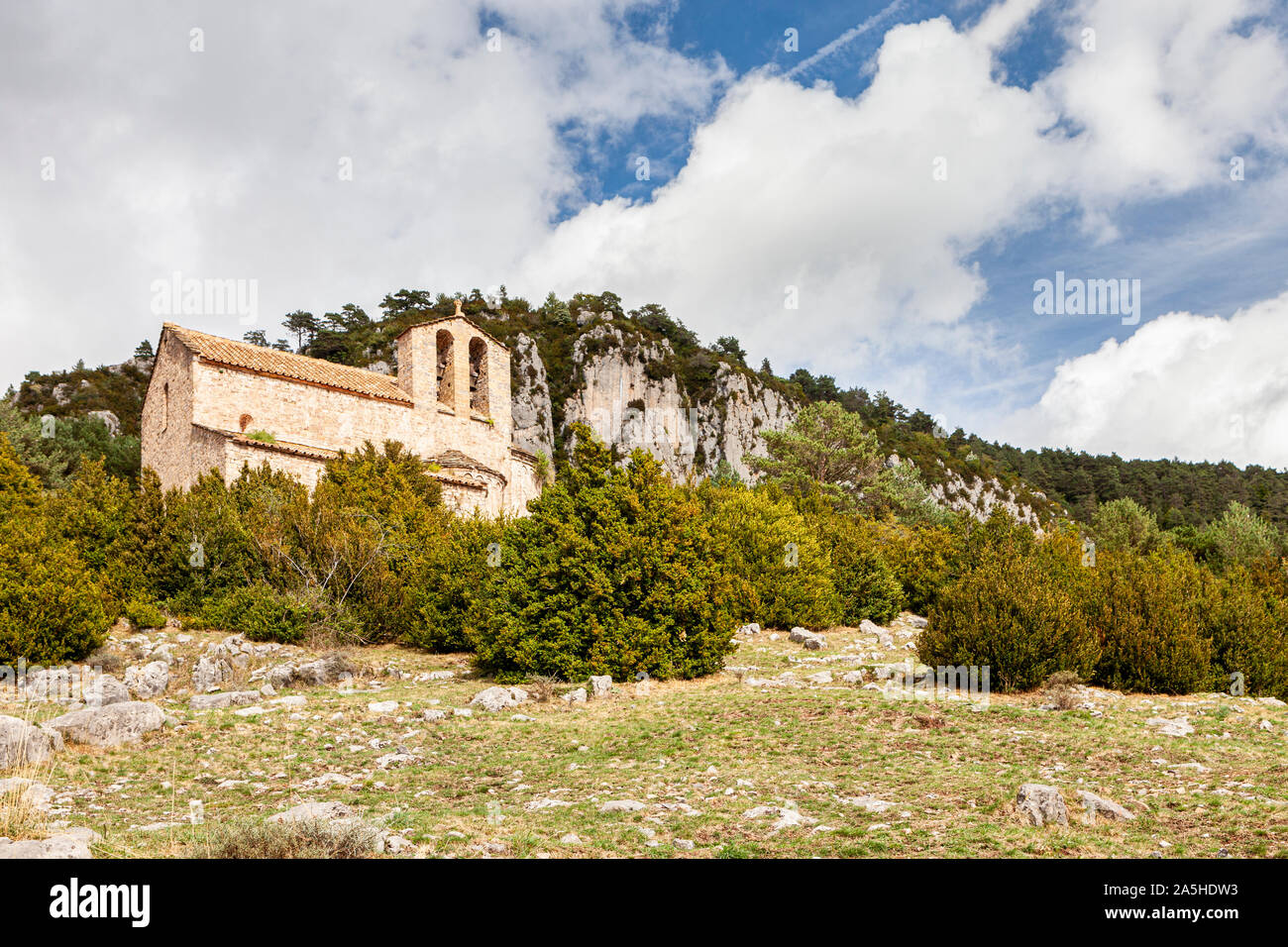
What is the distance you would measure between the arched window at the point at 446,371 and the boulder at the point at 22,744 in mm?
26135

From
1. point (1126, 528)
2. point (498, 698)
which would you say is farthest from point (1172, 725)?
point (1126, 528)

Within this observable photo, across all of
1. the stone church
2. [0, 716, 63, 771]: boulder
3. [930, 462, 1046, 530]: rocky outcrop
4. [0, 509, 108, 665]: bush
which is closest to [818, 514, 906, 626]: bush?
the stone church

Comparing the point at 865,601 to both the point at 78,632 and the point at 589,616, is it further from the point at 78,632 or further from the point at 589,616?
the point at 78,632

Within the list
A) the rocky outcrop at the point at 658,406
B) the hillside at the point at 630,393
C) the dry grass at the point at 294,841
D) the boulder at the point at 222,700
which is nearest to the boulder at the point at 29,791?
the dry grass at the point at 294,841

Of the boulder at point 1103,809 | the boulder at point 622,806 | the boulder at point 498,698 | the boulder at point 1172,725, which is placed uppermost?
the boulder at point 1103,809

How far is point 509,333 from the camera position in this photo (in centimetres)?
7206

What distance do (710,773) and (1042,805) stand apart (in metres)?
Answer: 3.34

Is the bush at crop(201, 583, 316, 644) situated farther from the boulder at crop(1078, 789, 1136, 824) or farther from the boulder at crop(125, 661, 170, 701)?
the boulder at crop(1078, 789, 1136, 824)

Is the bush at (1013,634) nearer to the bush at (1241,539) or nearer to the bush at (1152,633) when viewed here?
the bush at (1152,633)

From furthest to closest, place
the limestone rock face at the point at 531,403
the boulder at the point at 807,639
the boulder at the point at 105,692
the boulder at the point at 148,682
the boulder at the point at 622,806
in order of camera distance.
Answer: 1. the limestone rock face at the point at 531,403
2. the boulder at the point at 807,639
3. the boulder at the point at 148,682
4. the boulder at the point at 105,692
5. the boulder at the point at 622,806

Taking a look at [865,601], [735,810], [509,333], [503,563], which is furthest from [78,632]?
[509,333]

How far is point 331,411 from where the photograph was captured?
31125 millimetres

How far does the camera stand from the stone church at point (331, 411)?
27938 millimetres
